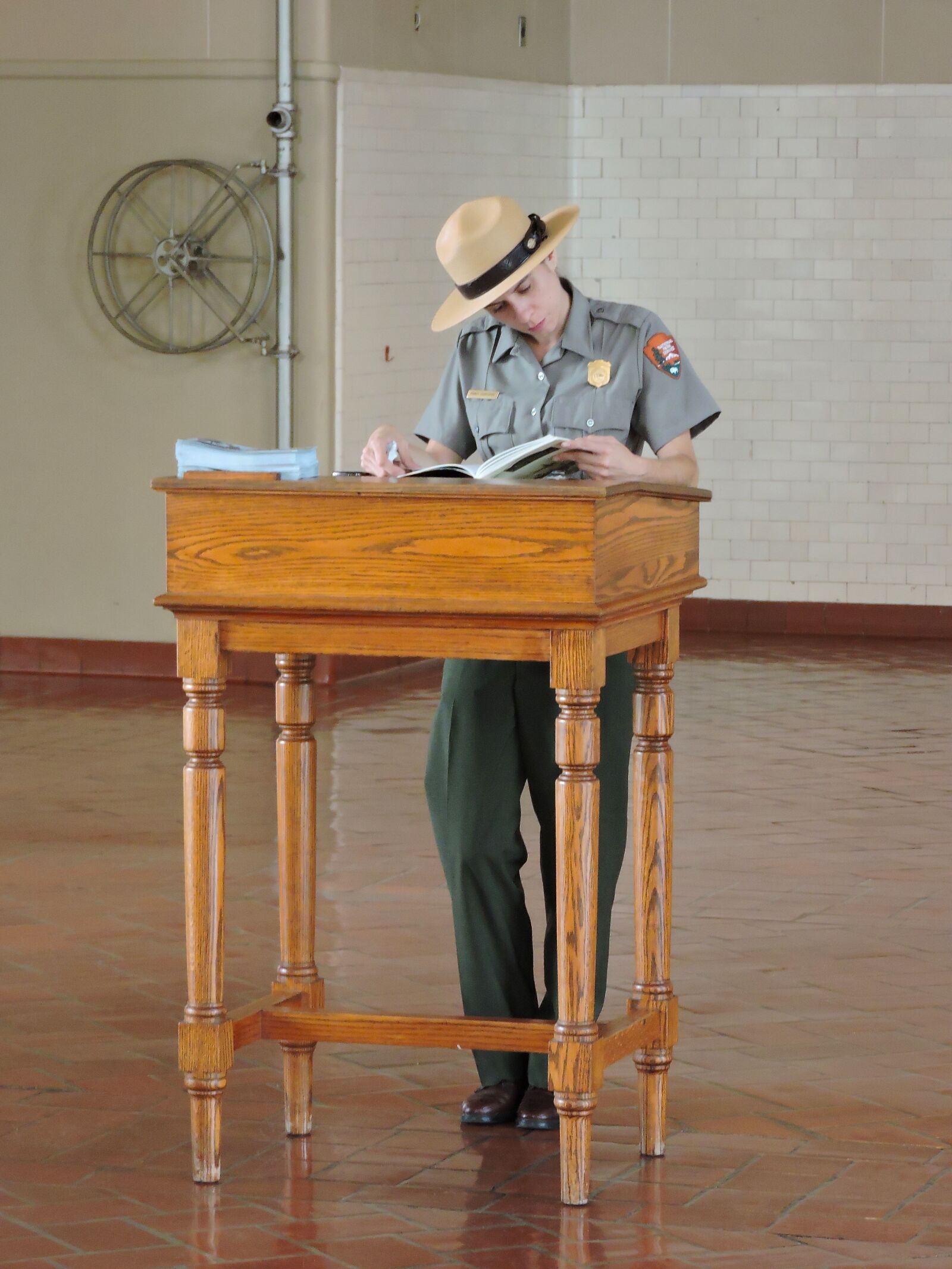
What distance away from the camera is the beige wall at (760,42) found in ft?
34.5

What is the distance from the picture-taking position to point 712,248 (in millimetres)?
10836

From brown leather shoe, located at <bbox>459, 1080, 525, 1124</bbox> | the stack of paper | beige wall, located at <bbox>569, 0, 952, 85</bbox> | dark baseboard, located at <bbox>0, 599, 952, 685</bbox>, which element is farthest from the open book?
beige wall, located at <bbox>569, 0, 952, 85</bbox>

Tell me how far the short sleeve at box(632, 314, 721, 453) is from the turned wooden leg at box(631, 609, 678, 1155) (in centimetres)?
36

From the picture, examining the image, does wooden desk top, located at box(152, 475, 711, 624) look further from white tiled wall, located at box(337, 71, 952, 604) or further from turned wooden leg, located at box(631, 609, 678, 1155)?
white tiled wall, located at box(337, 71, 952, 604)

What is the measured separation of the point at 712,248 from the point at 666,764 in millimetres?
7661

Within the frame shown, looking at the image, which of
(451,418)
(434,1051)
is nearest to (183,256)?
(451,418)

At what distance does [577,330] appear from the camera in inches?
145

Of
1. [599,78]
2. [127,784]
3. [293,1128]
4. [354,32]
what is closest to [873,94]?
[599,78]

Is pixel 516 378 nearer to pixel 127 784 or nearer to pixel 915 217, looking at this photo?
pixel 127 784

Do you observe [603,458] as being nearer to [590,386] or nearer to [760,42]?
[590,386]

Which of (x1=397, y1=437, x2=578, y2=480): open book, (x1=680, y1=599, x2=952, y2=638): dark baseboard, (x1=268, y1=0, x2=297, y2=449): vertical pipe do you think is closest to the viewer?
(x1=397, y1=437, x2=578, y2=480): open book

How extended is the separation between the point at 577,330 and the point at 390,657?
17.1 feet

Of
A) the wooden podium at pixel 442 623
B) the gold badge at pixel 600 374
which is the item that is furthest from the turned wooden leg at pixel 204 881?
the gold badge at pixel 600 374

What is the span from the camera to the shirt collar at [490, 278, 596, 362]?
3678mm
